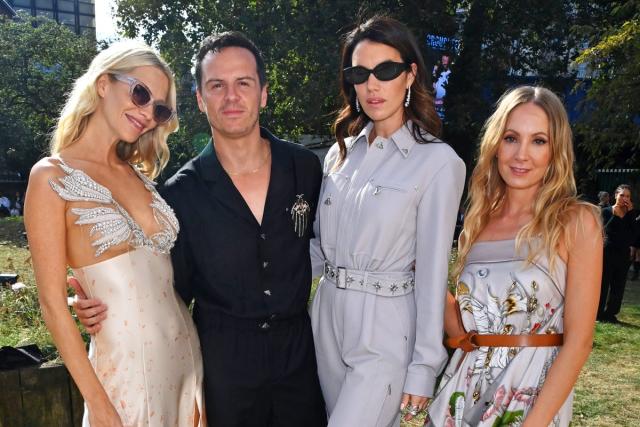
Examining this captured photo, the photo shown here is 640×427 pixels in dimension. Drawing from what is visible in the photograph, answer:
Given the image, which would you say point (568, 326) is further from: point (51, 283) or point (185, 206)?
point (51, 283)

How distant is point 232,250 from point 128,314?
1.84 ft

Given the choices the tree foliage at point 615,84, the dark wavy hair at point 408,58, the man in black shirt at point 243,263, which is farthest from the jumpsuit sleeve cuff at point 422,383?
the tree foliage at point 615,84

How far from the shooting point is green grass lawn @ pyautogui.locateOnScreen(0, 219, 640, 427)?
501 centimetres

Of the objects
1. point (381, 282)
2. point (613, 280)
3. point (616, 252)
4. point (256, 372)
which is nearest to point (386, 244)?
point (381, 282)

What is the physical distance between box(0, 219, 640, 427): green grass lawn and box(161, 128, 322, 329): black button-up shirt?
4.98ft

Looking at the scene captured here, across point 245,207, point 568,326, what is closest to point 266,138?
point 245,207

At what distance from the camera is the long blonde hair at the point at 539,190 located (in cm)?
240

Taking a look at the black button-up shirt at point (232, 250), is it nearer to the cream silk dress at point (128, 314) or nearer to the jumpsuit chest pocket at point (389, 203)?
the cream silk dress at point (128, 314)

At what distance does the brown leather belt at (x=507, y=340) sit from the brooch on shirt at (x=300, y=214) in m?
0.94

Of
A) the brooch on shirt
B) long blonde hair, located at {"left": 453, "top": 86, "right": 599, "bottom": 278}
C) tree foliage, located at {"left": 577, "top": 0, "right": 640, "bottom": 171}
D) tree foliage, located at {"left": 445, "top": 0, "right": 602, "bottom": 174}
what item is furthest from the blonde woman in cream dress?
tree foliage, located at {"left": 445, "top": 0, "right": 602, "bottom": 174}

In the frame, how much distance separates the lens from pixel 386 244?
2607 mm

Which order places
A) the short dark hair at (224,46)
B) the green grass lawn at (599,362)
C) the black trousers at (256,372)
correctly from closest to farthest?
the black trousers at (256,372)
the short dark hair at (224,46)
the green grass lawn at (599,362)

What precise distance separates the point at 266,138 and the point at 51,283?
4.40 feet

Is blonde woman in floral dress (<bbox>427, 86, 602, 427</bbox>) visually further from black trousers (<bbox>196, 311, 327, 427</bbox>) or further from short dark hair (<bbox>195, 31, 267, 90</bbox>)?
short dark hair (<bbox>195, 31, 267, 90</bbox>)
